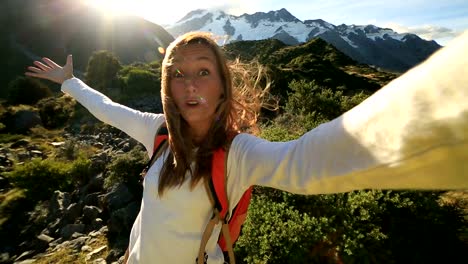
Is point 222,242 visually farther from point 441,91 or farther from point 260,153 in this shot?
point 441,91

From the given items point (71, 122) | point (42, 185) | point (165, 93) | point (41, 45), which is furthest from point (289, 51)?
point (41, 45)

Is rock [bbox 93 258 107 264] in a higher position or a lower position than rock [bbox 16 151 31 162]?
higher

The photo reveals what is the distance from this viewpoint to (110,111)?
7.93ft

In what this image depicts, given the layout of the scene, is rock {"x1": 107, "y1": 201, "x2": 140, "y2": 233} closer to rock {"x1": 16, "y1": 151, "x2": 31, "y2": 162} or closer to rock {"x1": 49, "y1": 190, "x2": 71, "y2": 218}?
rock {"x1": 49, "y1": 190, "x2": 71, "y2": 218}

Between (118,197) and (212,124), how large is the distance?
21.3ft

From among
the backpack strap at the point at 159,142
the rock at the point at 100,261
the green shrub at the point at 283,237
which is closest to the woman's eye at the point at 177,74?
the backpack strap at the point at 159,142

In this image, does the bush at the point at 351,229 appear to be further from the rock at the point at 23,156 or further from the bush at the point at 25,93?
the bush at the point at 25,93

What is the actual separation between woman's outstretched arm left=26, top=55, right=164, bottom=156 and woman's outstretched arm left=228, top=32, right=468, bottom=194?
4.83ft

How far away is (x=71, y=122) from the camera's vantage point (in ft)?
68.7

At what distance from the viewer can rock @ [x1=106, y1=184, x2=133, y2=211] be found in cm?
741

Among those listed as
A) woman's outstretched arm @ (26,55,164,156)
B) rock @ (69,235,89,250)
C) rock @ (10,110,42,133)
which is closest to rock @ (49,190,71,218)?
rock @ (69,235,89,250)

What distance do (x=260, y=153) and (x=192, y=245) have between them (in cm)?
62

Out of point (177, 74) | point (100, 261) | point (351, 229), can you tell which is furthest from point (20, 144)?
point (177, 74)

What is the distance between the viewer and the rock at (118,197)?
7.41 metres
